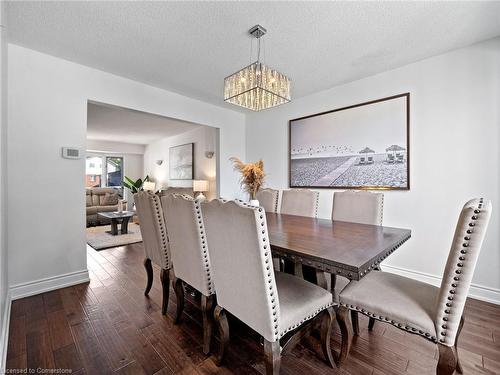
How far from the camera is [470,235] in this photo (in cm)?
95

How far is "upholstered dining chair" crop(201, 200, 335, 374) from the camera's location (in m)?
1.03

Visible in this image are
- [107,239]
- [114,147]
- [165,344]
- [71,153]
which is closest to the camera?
[165,344]

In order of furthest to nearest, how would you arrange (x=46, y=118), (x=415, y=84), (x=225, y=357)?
(x=415, y=84)
(x=46, y=118)
(x=225, y=357)

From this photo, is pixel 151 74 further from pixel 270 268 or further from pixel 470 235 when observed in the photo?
pixel 470 235

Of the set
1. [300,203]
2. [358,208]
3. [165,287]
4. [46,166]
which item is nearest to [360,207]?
[358,208]

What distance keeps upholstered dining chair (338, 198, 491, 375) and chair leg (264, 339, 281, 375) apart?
453 millimetres

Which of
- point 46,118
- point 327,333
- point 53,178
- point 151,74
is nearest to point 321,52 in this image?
point 151,74

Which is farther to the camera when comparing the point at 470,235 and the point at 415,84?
the point at 415,84

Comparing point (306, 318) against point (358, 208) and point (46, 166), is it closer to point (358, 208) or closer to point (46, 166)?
point (358, 208)

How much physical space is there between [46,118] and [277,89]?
2368 millimetres

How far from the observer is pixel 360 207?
2189 millimetres

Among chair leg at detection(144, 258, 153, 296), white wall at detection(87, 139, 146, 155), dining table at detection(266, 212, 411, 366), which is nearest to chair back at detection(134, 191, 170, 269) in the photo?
chair leg at detection(144, 258, 153, 296)

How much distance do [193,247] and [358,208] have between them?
1577mm

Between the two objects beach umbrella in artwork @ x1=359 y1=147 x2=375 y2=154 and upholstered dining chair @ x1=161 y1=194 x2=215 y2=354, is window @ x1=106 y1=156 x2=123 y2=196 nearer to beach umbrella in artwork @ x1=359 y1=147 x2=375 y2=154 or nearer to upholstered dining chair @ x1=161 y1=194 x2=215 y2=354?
upholstered dining chair @ x1=161 y1=194 x2=215 y2=354
